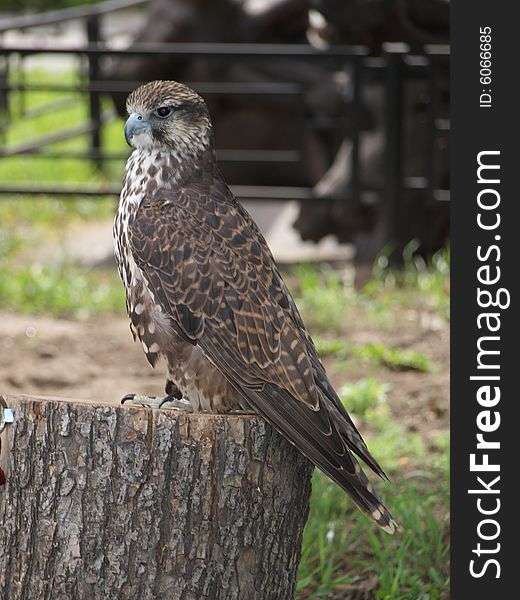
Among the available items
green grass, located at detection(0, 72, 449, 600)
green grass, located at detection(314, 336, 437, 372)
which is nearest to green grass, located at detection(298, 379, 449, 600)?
green grass, located at detection(0, 72, 449, 600)

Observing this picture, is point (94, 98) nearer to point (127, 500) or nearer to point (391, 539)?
point (391, 539)

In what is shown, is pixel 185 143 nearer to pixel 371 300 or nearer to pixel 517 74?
pixel 517 74

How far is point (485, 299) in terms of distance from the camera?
2.86 m

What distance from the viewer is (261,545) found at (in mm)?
3014

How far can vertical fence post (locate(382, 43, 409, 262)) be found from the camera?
23.0 ft

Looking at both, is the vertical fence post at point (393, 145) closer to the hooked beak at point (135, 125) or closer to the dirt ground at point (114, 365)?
the dirt ground at point (114, 365)

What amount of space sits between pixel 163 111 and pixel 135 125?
0.09 meters

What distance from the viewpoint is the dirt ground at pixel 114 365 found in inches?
214

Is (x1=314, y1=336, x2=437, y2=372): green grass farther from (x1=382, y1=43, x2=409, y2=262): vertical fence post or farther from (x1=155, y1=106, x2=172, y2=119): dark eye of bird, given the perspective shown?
(x1=155, y1=106, x2=172, y2=119): dark eye of bird

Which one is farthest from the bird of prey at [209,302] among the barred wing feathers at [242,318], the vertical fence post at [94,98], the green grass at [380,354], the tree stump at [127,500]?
the vertical fence post at [94,98]

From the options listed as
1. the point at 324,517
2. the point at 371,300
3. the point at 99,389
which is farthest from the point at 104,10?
the point at 324,517

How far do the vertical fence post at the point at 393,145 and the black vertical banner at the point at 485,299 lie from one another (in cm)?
424

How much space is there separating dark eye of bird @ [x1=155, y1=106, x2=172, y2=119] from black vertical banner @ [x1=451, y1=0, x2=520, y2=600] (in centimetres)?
84

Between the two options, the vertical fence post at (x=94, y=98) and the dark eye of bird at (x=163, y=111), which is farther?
the vertical fence post at (x=94, y=98)
